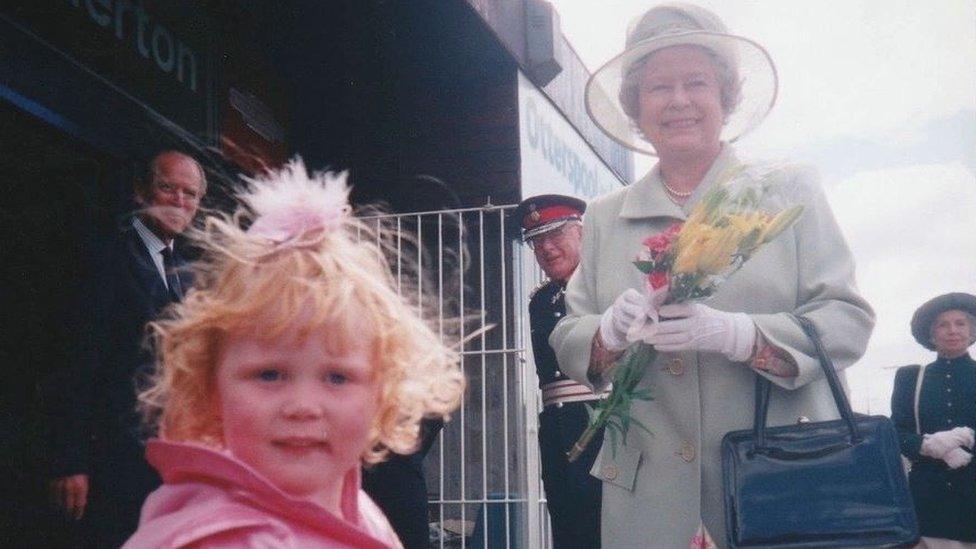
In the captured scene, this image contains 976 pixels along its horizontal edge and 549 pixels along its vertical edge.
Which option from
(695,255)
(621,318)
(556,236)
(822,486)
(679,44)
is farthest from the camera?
(556,236)

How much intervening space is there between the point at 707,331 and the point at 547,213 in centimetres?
243

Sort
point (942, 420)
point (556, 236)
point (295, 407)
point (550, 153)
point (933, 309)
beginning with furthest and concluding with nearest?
point (550, 153) → point (933, 309) → point (942, 420) → point (556, 236) → point (295, 407)

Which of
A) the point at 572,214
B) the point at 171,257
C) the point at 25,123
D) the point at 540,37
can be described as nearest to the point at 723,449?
the point at 171,257

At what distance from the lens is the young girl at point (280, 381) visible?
4.98 ft

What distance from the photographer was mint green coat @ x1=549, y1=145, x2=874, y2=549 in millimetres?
2086

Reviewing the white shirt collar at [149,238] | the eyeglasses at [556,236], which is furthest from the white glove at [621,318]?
the eyeglasses at [556,236]

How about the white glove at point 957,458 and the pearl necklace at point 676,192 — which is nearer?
the pearl necklace at point 676,192

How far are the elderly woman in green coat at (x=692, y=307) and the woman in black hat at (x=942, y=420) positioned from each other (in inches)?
133

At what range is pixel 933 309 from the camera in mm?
5742

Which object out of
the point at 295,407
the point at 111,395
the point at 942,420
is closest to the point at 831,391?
the point at 295,407

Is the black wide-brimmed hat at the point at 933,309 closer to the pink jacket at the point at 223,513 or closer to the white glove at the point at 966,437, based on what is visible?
the white glove at the point at 966,437

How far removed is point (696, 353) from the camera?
2.20 metres

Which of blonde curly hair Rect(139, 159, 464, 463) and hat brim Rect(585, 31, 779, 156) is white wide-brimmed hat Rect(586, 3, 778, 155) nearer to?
hat brim Rect(585, 31, 779, 156)

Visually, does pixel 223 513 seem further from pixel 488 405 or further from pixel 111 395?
pixel 488 405
